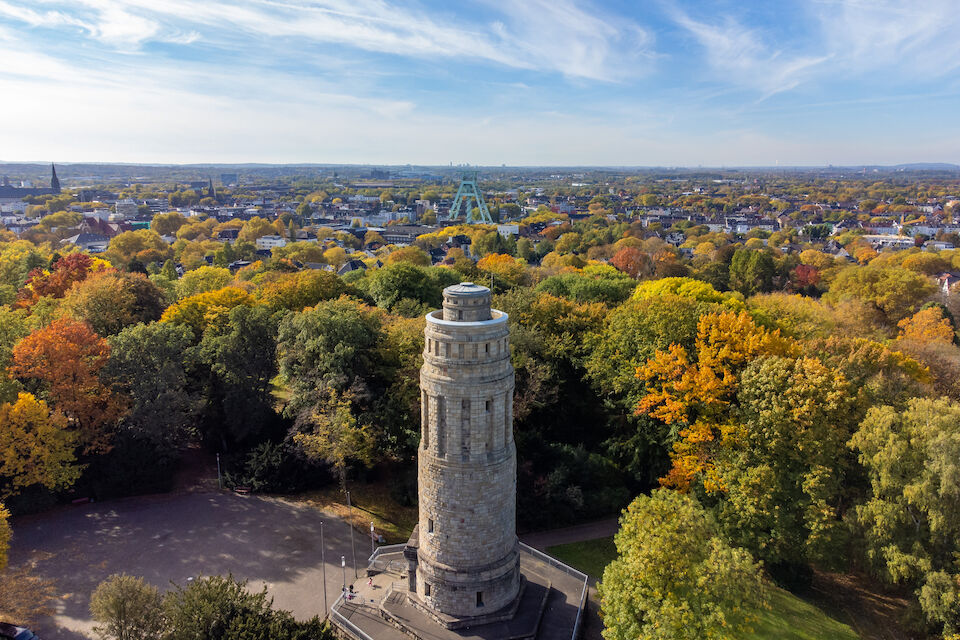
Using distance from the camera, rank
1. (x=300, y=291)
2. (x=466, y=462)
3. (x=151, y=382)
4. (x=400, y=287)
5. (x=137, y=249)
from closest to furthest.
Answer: (x=466, y=462)
(x=151, y=382)
(x=300, y=291)
(x=400, y=287)
(x=137, y=249)

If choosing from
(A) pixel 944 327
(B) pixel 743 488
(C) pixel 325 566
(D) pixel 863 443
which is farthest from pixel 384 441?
(A) pixel 944 327

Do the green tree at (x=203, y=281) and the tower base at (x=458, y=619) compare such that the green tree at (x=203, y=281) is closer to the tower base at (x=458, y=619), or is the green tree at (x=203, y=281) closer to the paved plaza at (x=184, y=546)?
the paved plaza at (x=184, y=546)

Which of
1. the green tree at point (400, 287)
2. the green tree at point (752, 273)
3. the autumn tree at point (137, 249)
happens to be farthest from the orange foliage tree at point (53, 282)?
the green tree at point (752, 273)

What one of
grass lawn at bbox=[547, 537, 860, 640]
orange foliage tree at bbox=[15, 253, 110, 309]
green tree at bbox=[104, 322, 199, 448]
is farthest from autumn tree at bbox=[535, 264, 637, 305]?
orange foliage tree at bbox=[15, 253, 110, 309]

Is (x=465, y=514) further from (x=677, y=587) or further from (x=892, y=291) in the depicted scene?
(x=892, y=291)

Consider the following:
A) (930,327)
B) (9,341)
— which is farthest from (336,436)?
(930,327)
